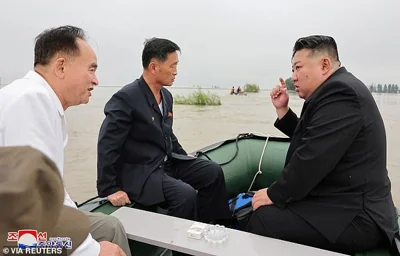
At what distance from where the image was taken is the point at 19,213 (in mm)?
373

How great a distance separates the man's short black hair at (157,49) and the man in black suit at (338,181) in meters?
0.84

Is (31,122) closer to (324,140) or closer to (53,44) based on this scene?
(53,44)

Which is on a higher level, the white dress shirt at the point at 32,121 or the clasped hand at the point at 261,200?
the white dress shirt at the point at 32,121

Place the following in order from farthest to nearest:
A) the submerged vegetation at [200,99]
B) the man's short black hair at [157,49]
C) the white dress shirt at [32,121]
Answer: the submerged vegetation at [200,99] < the man's short black hair at [157,49] < the white dress shirt at [32,121]

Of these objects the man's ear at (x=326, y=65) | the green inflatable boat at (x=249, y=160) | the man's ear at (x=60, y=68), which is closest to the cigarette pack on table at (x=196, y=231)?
the man's ear at (x=60, y=68)

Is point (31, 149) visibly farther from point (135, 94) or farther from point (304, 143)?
point (135, 94)

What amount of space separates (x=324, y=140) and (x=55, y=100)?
902 millimetres

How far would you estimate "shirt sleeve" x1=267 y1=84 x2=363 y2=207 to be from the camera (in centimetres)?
113

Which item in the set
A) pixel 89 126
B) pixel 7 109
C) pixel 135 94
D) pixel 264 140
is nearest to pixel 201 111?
pixel 89 126

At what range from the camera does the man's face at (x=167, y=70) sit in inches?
68.1

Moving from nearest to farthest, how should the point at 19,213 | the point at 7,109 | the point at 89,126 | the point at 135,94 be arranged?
1. the point at 19,213
2. the point at 7,109
3. the point at 135,94
4. the point at 89,126

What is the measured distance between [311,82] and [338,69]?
113 millimetres

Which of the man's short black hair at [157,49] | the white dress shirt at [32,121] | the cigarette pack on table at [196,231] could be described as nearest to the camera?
the white dress shirt at [32,121]

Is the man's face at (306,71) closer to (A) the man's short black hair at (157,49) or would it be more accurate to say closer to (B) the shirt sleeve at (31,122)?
(A) the man's short black hair at (157,49)
